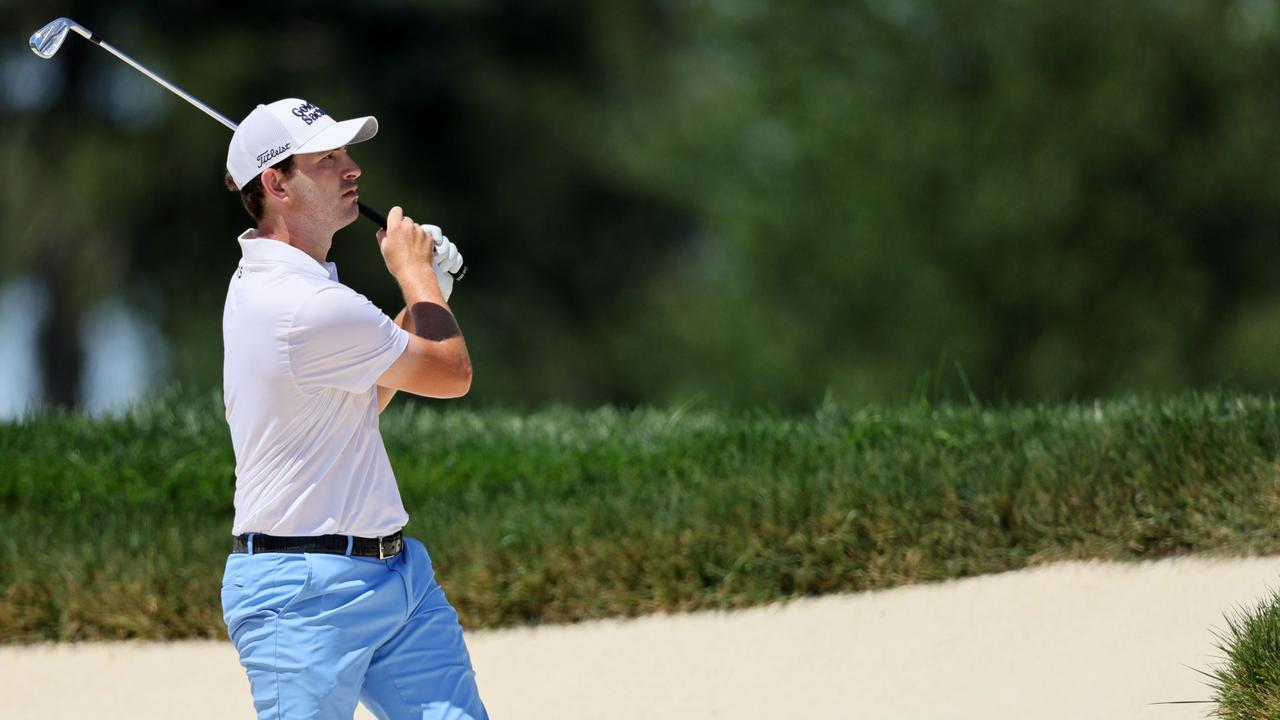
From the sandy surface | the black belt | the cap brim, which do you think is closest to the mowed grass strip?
the sandy surface

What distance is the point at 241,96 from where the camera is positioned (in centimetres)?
1995

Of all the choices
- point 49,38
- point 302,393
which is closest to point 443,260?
point 302,393

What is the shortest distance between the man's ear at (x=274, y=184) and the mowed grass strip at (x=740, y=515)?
3.12m

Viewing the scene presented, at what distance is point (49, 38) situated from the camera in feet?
15.0

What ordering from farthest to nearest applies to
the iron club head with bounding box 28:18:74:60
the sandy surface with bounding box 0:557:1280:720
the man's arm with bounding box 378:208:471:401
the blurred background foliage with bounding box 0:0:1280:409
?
1. the blurred background foliage with bounding box 0:0:1280:409
2. the sandy surface with bounding box 0:557:1280:720
3. the iron club head with bounding box 28:18:74:60
4. the man's arm with bounding box 378:208:471:401

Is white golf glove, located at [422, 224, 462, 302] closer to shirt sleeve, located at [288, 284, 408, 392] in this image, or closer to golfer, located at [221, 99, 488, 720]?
golfer, located at [221, 99, 488, 720]

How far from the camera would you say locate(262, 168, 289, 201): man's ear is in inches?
150

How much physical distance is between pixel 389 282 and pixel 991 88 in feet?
25.3

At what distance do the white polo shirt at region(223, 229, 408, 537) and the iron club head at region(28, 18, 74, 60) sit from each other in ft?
3.74

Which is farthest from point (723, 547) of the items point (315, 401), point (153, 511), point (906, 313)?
point (906, 313)

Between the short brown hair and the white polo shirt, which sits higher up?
the short brown hair

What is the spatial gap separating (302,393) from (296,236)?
386 millimetres

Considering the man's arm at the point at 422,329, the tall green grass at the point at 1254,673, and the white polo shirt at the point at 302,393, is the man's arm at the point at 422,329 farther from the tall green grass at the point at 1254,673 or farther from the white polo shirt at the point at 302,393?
the tall green grass at the point at 1254,673

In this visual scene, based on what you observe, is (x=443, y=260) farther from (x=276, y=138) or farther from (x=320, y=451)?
(x=320, y=451)
